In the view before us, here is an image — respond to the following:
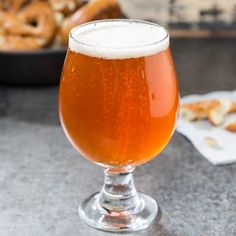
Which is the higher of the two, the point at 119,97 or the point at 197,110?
the point at 119,97

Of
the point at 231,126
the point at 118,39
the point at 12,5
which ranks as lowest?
the point at 231,126

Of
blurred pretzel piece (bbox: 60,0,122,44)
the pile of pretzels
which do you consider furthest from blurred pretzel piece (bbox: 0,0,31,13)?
blurred pretzel piece (bbox: 60,0,122,44)

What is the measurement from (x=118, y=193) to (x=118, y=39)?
0.20 metres

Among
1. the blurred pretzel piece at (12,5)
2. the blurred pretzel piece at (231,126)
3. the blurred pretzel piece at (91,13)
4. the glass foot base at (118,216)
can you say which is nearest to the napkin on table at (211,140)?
the blurred pretzel piece at (231,126)

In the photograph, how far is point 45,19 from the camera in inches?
43.1

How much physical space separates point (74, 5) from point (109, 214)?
520 mm

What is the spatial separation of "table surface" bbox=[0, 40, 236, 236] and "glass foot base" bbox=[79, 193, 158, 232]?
0.01m

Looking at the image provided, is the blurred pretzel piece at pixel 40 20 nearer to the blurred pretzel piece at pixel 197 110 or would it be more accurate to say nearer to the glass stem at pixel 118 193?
the blurred pretzel piece at pixel 197 110

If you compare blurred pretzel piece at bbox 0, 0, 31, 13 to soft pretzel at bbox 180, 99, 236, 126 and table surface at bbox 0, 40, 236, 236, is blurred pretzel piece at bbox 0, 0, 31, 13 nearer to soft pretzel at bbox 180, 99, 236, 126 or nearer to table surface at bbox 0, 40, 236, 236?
table surface at bbox 0, 40, 236, 236

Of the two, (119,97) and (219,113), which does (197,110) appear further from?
(119,97)

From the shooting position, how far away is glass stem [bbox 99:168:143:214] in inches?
29.3

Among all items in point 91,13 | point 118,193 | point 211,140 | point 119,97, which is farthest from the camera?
point 91,13

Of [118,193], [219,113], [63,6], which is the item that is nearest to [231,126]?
[219,113]

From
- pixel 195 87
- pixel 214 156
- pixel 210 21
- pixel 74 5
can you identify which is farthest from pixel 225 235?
pixel 210 21
